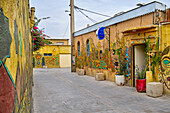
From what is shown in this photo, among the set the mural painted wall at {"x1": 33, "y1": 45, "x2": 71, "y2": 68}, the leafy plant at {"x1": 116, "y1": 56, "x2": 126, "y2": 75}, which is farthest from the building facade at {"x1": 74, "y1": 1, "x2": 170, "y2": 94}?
the mural painted wall at {"x1": 33, "y1": 45, "x2": 71, "y2": 68}

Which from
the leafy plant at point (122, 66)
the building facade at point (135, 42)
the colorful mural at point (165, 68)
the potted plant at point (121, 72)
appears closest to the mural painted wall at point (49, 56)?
the building facade at point (135, 42)

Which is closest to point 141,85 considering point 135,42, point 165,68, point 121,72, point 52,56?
point 165,68

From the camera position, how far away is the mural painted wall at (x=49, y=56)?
2805 cm

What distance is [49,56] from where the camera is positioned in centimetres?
2859

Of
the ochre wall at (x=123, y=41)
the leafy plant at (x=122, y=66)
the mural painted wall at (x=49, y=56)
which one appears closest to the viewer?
the ochre wall at (x=123, y=41)

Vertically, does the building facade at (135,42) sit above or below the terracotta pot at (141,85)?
above

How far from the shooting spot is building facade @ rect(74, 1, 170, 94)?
24.5 ft

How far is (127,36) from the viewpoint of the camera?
375 inches

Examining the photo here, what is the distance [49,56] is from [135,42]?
70.9ft

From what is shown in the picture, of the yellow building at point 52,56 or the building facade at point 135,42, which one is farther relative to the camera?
the yellow building at point 52,56

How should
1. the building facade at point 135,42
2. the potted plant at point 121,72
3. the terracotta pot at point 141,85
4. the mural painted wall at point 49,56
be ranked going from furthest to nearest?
the mural painted wall at point 49,56
the potted plant at point 121,72
the terracotta pot at point 141,85
the building facade at point 135,42

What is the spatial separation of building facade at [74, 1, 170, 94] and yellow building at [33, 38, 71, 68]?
1545 centimetres

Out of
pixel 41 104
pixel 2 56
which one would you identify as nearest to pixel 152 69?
pixel 41 104

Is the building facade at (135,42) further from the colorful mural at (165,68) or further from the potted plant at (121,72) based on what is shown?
the potted plant at (121,72)
